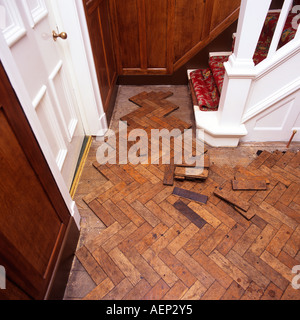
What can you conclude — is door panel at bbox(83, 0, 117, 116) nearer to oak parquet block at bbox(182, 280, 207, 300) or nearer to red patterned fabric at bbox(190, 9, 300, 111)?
red patterned fabric at bbox(190, 9, 300, 111)

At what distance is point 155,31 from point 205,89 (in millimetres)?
1046

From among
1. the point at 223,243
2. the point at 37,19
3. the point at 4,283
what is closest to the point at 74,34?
the point at 37,19

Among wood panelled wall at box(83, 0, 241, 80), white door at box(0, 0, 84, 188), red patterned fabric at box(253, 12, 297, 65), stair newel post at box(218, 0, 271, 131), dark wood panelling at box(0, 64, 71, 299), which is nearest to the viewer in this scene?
dark wood panelling at box(0, 64, 71, 299)

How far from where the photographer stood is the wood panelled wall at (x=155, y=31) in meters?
2.83

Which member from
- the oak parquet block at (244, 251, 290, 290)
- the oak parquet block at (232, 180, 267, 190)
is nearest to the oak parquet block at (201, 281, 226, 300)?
the oak parquet block at (244, 251, 290, 290)

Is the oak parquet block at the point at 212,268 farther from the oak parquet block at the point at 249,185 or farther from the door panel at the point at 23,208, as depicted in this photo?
the door panel at the point at 23,208

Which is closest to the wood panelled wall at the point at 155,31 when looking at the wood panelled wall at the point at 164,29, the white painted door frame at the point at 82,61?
the wood panelled wall at the point at 164,29

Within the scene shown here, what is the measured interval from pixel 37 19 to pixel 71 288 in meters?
1.75

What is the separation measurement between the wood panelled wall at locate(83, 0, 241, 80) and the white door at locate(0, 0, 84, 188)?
2.18 feet

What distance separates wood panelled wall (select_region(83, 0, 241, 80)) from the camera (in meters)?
2.83

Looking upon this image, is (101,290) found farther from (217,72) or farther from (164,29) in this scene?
(164,29)

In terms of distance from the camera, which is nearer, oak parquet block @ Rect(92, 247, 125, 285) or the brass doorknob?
oak parquet block @ Rect(92, 247, 125, 285)

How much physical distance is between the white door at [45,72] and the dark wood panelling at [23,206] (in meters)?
0.46

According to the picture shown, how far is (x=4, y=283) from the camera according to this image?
90 cm
